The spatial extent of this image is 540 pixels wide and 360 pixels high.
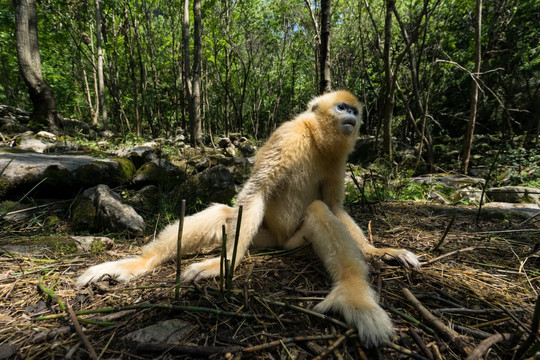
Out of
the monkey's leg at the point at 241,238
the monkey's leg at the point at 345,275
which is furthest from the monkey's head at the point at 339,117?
the monkey's leg at the point at 241,238

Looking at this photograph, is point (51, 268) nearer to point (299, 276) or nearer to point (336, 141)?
point (299, 276)

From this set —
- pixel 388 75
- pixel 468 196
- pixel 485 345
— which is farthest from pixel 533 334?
pixel 388 75

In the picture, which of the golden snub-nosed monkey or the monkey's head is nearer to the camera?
the golden snub-nosed monkey

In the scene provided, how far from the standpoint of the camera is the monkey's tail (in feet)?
6.77

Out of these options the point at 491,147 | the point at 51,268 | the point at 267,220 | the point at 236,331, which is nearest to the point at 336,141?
the point at 267,220

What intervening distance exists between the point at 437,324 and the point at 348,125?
188 cm

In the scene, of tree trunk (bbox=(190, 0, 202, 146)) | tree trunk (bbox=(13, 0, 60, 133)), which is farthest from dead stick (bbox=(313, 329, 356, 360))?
tree trunk (bbox=(13, 0, 60, 133))

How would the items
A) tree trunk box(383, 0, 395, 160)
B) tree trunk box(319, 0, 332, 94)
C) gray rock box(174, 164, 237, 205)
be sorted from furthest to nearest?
tree trunk box(383, 0, 395, 160) < gray rock box(174, 164, 237, 205) < tree trunk box(319, 0, 332, 94)

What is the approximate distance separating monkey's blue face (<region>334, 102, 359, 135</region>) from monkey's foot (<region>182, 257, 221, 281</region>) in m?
1.85

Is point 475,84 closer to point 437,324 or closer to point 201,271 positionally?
point 437,324

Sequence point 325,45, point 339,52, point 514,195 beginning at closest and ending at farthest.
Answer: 1. point 325,45
2. point 514,195
3. point 339,52

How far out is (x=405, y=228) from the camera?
3021mm

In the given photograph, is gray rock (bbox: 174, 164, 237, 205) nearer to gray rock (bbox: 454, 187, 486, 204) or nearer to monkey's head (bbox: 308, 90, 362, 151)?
monkey's head (bbox: 308, 90, 362, 151)

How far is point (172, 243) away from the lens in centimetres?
227
